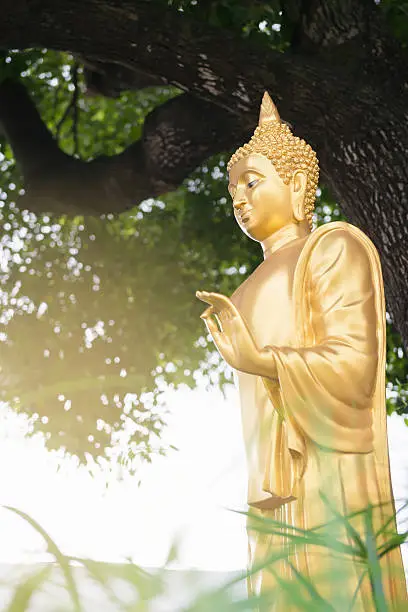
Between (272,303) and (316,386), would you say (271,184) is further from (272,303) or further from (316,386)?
(316,386)

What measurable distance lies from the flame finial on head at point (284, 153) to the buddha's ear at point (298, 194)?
0.04 ft

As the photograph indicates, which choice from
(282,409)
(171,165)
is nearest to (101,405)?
(171,165)

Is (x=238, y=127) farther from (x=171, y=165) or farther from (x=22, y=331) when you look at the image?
(x=22, y=331)

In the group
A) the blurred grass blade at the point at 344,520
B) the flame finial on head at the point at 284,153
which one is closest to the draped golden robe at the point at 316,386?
the flame finial on head at the point at 284,153

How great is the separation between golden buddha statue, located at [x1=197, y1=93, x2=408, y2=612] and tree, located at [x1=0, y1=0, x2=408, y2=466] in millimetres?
529

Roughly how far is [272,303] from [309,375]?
282 mm

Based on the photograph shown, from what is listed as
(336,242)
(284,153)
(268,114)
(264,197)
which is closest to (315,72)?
(268,114)

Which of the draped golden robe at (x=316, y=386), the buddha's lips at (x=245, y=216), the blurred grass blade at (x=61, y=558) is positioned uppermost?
the blurred grass blade at (x=61, y=558)

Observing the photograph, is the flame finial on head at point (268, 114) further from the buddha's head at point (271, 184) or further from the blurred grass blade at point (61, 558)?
the blurred grass blade at point (61, 558)

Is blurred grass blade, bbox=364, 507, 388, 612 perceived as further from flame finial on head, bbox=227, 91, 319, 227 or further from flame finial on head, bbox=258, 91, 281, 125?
flame finial on head, bbox=258, 91, 281, 125

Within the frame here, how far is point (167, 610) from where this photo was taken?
0.23m

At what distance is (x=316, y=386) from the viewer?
2.00 meters

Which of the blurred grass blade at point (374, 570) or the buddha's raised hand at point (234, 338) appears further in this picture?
the buddha's raised hand at point (234, 338)

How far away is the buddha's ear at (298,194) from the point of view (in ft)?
7.97
